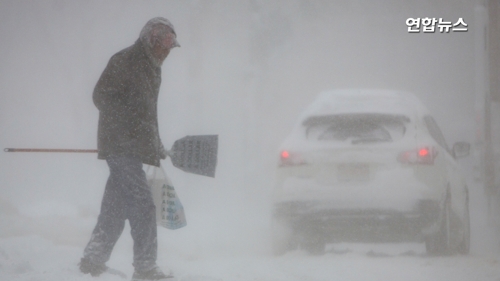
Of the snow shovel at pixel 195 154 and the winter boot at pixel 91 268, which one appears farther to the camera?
the snow shovel at pixel 195 154

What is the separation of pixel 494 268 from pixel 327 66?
515 cm

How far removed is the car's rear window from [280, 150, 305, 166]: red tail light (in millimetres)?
200

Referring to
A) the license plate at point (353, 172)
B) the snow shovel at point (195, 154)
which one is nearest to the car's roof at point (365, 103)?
the license plate at point (353, 172)

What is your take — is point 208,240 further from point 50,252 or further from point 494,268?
point 494,268

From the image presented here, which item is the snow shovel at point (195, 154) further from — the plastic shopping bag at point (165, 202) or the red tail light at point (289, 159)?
the red tail light at point (289, 159)

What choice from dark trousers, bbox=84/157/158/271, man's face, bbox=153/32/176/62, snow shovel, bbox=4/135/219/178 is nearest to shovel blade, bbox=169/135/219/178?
snow shovel, bbox=4/135/219/178

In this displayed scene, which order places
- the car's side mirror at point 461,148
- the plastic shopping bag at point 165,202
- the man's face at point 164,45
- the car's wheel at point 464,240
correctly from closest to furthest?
the man's face at point 164,45, the plastic shopping bag at point 165,202, the car's wheel at point 464,240, the car's side mirror at point 461,148

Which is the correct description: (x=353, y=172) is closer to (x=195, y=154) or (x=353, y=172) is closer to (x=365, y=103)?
(x=365, y=103)

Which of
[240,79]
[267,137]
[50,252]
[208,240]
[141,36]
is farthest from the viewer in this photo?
[267,137]

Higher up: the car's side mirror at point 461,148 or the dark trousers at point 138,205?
the car's side mirror at point 461,148

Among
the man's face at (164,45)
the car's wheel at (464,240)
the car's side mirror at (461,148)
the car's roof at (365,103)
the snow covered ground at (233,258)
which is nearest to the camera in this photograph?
the man's face at (164,45)

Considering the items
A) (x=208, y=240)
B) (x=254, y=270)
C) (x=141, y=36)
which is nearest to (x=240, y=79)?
(x=208, y=240)

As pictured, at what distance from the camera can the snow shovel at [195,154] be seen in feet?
16.0

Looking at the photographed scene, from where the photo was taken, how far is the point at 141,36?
15.1 ft
